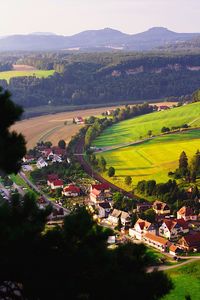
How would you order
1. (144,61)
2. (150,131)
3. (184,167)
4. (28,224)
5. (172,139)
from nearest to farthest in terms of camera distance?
(28,224) → (184,167) → (172,139) → (150,131) → (144,61)

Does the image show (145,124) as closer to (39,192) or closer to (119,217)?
(39,192)

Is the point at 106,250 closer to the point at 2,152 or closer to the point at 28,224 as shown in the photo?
the point at 28,224

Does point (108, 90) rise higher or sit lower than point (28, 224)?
lower

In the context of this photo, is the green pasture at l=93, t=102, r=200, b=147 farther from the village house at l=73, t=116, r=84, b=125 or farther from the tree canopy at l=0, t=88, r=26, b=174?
the tree canopy at l=0, t=88, r=26, b=174

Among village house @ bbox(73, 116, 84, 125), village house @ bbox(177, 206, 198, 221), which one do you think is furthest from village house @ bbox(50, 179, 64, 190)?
village house @ bbox(73, 116, 84, 125)

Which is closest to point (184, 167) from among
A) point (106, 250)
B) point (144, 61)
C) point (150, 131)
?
point (150, 131)

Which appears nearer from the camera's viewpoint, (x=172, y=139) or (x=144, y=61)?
(x=172, y=139)
